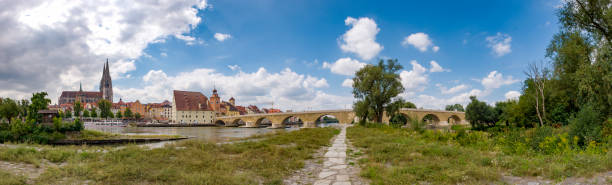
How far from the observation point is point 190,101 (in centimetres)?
9031

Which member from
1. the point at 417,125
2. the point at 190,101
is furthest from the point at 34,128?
the point at 190,101

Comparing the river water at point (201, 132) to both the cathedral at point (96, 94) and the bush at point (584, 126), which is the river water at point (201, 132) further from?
the cathedral at point (96, 94)

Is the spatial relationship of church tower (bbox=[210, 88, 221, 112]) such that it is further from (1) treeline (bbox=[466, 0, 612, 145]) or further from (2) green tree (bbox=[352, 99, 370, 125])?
(1) treeline (bbox=[466, 0, 612, 145])

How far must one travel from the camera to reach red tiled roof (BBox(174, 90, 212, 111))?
87.6 meters

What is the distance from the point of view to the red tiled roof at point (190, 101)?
87625 millimetres

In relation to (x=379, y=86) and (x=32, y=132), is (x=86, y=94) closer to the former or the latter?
(x=32, y=132)

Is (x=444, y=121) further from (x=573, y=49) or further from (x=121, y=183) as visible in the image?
(x=121, y=183)

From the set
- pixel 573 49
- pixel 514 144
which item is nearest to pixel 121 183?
pixel 514 144

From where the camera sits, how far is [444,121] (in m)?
64.1

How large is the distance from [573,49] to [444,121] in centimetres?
5014

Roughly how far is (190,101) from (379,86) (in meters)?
75.8

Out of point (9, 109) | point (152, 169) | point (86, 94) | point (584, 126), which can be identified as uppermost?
point (86, 94)

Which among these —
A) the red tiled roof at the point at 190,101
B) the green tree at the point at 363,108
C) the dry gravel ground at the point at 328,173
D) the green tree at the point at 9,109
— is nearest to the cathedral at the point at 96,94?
the red tiled roof at the point at 190,101

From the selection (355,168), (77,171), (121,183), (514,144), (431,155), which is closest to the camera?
(121,183)
